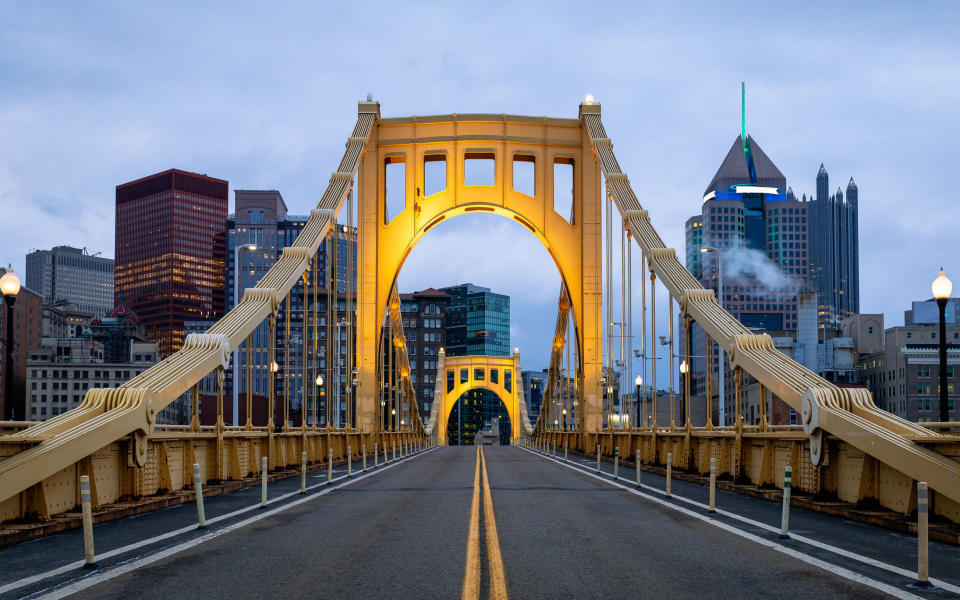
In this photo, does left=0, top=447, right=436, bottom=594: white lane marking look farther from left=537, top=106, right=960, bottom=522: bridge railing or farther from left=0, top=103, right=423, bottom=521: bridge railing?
left=537, top=106, right=960, bottom=522: bridge railing

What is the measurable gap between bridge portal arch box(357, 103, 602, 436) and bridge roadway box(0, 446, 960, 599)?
33754 mm

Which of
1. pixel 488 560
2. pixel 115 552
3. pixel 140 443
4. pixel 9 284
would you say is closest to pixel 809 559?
pixel 488 560

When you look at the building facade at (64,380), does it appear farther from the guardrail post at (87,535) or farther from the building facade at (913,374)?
the guardrail post at (87,535)

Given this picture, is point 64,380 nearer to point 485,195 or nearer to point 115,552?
point 485,195

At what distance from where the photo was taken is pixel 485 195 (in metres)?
54.9

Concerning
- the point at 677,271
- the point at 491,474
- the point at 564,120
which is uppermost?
the point at 564,120

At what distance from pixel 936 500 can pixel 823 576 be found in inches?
206

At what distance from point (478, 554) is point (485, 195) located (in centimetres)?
4400

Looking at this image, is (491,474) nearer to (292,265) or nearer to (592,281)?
A: (292,265)

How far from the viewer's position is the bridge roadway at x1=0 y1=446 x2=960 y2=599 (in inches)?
377

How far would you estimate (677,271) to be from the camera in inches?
1286

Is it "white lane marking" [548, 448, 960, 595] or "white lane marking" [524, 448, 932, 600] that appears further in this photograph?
"white lane marking" [548, 448, 960, 595]

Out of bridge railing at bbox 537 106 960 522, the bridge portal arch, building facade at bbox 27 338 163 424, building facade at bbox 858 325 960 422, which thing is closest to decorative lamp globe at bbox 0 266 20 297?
bridge railing at bbox 537 106 960 522

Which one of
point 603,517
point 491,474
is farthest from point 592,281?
point 603,517
